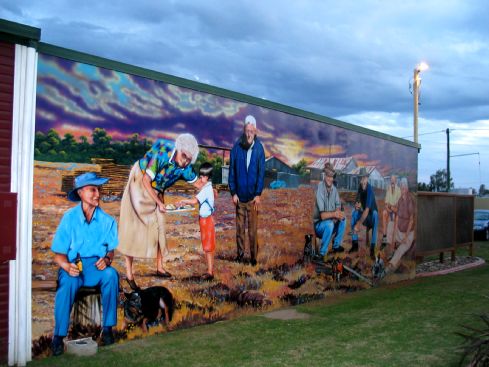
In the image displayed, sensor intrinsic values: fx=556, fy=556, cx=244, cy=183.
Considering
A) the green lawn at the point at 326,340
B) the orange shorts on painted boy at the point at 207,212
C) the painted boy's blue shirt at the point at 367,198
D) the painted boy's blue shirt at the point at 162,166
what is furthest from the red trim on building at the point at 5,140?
the painted boy's blue shirt at the point at 367,198

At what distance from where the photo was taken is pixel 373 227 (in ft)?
41.6

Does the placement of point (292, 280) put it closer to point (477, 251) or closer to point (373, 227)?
point (373, 227)

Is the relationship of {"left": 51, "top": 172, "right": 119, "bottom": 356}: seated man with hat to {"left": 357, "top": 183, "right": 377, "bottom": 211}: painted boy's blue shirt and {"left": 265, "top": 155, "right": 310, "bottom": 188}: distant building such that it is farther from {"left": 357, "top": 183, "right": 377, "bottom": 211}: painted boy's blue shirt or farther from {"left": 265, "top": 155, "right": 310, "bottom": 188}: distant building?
{"left": 357, "top": 183, "right": 377, "bottom": 211}: painted boy's blue shirt

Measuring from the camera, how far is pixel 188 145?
773cm

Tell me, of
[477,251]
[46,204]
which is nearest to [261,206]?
[46,204]

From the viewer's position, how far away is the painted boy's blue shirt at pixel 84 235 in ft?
20.2

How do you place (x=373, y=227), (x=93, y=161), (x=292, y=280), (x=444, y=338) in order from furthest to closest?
(x=373, y=227)
(x=292, y=280)
(x=444, y=338)
(x=93, y=161)

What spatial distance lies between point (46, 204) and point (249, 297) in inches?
151

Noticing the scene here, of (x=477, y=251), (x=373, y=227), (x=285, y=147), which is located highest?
(x=285, y=147)

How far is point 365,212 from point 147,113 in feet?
21.9

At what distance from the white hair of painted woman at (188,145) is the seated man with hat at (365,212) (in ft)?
16.7

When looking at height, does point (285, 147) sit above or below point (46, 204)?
above

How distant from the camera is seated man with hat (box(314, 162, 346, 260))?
34.9ft

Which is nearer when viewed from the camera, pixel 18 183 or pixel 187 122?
pixel 18 183
